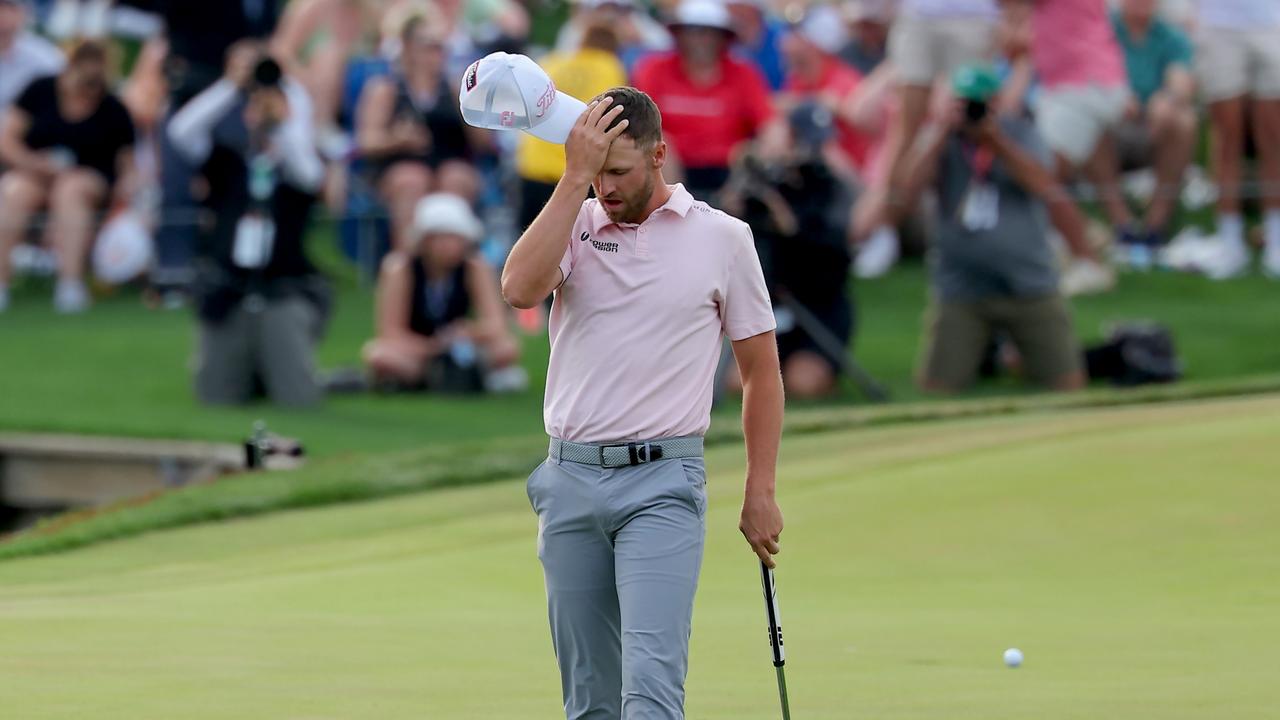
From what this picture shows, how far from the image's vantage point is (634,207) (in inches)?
205

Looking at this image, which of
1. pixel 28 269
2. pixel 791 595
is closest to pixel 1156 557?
pixel 791 595

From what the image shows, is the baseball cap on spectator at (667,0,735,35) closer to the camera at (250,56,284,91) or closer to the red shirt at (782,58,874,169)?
the red shirt at (782,58,874,169)

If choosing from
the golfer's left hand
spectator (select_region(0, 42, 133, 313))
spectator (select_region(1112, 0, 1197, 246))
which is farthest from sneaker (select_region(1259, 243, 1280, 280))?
the golfer's left hand

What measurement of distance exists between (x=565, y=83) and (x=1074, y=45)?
3.88 meters

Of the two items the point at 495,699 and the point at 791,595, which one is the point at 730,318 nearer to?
the point at 495,699

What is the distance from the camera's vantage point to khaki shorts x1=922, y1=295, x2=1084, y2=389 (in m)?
13.9

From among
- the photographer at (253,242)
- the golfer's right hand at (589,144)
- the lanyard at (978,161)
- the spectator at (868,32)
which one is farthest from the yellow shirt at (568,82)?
the golfer's right hand at (589,144)

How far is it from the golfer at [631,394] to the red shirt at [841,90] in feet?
40.6

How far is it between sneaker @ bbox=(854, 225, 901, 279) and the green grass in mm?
167

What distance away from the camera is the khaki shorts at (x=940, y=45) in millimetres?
15609

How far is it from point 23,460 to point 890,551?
5.88 metres

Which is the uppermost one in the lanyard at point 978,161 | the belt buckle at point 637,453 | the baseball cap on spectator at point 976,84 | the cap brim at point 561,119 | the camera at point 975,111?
the baseball cap on spectator at point 976,84

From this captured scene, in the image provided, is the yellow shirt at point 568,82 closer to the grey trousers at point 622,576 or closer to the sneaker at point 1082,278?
the sneaker at point 1082,278

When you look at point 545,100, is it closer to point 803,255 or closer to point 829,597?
point 829,597
